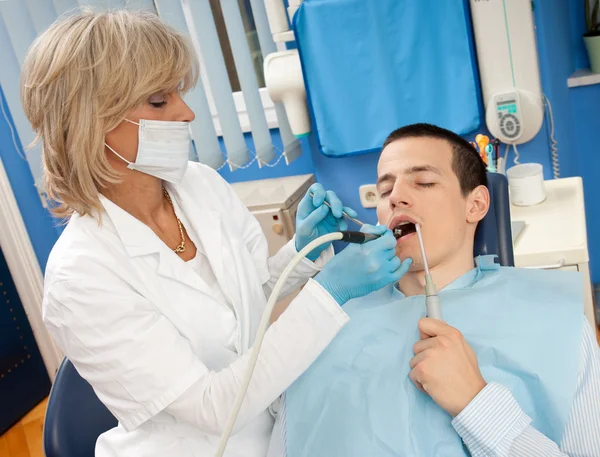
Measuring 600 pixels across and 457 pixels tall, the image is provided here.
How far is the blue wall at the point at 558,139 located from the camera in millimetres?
2008

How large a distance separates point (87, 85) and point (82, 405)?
0.62 meters

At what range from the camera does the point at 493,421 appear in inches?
38.7

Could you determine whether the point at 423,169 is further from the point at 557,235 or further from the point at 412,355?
the point at 557,235

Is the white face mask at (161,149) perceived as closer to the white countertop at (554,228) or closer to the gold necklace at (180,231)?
the gold necklace at (180,231)

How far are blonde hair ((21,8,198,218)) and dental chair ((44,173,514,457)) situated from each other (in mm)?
354

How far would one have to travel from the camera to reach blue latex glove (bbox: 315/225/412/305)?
3.58 feet

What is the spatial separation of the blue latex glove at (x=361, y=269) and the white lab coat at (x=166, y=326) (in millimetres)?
34

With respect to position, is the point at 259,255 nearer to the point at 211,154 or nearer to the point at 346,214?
the point at 346,214

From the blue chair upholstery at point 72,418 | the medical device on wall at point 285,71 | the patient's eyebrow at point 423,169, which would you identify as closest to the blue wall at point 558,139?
the medical device on wall at point 285,71

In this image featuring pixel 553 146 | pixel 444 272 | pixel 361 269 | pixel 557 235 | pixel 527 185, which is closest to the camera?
pixel 361 269

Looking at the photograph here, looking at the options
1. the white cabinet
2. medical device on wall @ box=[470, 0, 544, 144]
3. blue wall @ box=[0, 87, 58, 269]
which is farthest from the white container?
Answer: blue wall @ box=[0, 87, 58, 269]

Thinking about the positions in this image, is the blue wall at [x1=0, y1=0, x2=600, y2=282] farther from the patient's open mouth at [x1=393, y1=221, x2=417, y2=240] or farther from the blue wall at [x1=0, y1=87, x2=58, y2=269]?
the patient's open mouth at [x1=393, y1=221, x2=417, y2=240]

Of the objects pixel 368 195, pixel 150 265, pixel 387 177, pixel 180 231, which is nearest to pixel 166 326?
pixel 150 265

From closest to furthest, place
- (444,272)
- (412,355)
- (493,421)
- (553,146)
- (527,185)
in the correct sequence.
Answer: (493,421)
(412,355)
(444,272)
(527,185)
(553,146)
